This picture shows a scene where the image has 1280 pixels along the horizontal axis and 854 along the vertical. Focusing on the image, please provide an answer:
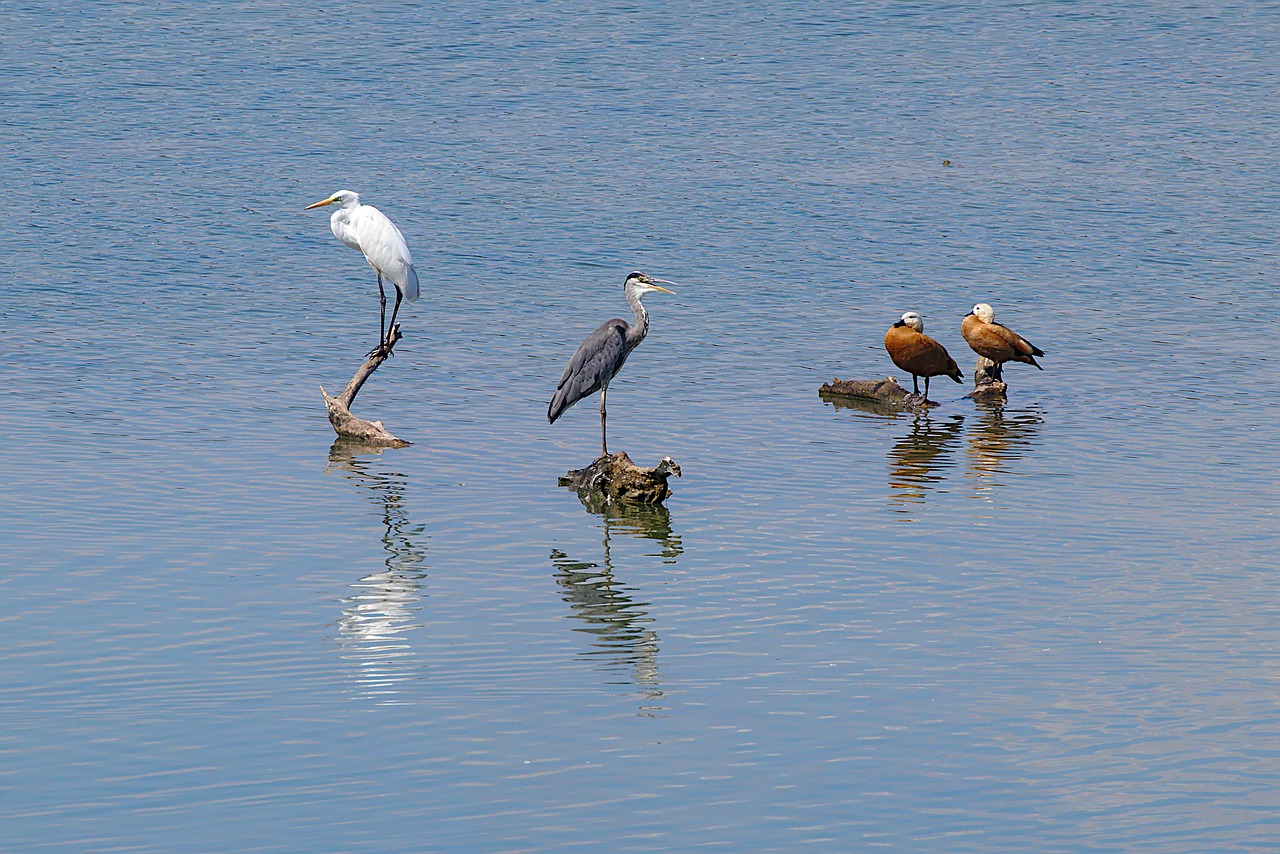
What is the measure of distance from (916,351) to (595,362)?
244 inches

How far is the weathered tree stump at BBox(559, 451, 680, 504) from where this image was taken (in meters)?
16.2

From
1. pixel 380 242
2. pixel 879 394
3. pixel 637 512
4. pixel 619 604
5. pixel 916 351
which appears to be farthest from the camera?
pixel 879 394

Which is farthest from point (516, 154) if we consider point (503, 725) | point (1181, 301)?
point (503, 725)

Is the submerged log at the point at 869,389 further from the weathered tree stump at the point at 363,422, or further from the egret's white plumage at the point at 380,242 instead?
the weathered tree stump at the point at 363,422

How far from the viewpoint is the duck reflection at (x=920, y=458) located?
682 inches

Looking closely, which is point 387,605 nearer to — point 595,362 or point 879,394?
point 595,362

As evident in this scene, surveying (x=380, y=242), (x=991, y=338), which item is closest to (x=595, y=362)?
(x=380, y=242)

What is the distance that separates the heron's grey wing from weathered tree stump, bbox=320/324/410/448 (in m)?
2.41

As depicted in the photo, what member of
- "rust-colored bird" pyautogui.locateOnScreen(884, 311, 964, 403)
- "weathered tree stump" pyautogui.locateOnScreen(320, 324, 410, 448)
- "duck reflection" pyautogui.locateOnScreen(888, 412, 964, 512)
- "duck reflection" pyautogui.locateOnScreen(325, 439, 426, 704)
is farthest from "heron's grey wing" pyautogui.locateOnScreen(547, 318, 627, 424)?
"rust-colored bird" pyautogui.locateOnScreen(884, 311, 964, 403)

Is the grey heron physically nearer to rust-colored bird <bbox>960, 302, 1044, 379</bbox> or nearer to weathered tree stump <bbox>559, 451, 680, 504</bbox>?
weathered tree stump <bbox>559, 451, 680, 504</bbox>

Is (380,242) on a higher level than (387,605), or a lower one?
higher

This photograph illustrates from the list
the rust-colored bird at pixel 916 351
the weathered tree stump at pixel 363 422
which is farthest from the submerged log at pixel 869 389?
the weathered tree stump at pixel 363 422

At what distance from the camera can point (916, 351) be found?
2233 centimetres

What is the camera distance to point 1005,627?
492 inches
